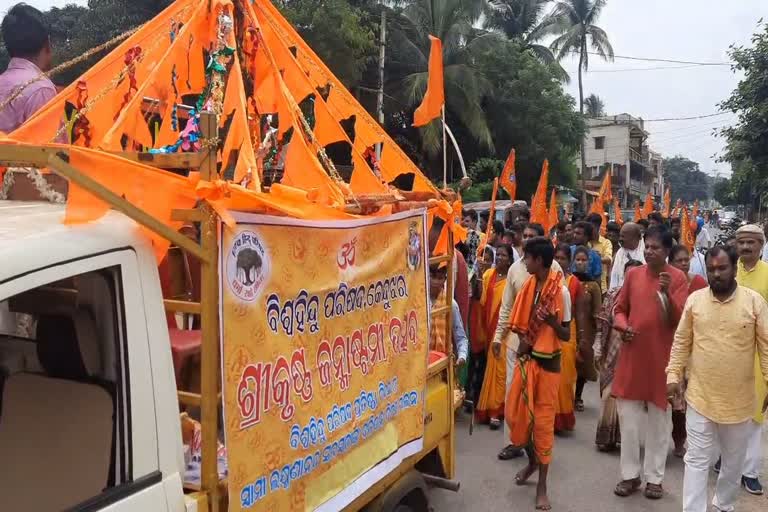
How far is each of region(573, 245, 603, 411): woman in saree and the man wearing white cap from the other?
1.41m

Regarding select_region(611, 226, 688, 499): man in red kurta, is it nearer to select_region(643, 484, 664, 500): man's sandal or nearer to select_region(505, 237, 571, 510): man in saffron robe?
select_region(643, 484, 664, 500): man's sandal

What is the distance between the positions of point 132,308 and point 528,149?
80.4 feet

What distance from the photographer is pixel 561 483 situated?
4.83m

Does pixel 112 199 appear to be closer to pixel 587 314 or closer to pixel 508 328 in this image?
pixel 508 328

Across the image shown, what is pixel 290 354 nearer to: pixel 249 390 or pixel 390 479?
pixel 249 390

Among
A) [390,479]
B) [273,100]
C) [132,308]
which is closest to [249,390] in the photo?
[132,308]

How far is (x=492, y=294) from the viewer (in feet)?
20.3

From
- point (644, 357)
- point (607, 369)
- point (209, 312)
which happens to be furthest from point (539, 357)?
point (209, 312)

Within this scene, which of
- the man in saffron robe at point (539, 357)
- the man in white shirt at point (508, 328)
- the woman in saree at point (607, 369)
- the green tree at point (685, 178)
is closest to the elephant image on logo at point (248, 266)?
the man in saffron robe at point (539, 357)

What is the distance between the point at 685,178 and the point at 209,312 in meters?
110

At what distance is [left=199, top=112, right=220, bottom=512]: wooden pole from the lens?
6.10 feet

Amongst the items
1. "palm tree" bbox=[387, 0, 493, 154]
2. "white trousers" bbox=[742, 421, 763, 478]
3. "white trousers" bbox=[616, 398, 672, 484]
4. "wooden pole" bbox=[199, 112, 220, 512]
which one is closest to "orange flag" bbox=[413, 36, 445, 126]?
"wooden pole" bbox=[199, 112, 220, 512]

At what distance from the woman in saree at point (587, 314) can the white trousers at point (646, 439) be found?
1.54 meters

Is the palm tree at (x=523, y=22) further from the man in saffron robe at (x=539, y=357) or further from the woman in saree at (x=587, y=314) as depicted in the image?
the man in saffron robe at (x=539, y=357)
